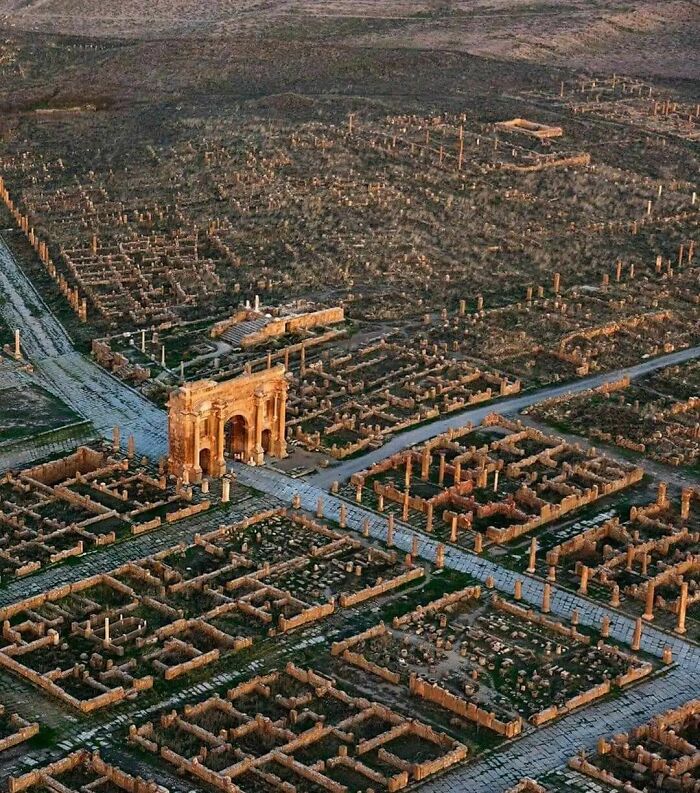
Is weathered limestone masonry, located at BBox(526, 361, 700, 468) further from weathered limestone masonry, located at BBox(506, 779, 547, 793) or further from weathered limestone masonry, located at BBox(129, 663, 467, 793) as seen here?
weathered limestone masonry, located at BBox(506, 779, 547, 793)

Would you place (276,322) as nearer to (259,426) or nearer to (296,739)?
(259,426)

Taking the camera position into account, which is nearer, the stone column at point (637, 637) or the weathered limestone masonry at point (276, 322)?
the stone column at point (637, 637)

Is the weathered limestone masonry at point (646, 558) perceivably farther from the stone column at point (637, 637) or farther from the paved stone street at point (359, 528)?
the stone column at point (637, 637)

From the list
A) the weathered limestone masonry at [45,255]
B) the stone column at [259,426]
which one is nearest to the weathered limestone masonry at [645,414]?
the stone column at [259,426]

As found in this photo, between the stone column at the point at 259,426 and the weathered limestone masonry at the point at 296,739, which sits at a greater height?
the stone column at the point at 259,426

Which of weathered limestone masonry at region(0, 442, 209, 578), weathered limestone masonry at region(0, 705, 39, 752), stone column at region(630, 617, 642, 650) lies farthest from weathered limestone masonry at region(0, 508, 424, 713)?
stone column at region(630, 617, 642, 650)

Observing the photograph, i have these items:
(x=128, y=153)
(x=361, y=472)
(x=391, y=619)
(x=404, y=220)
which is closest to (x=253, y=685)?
(x=391, y=619)
